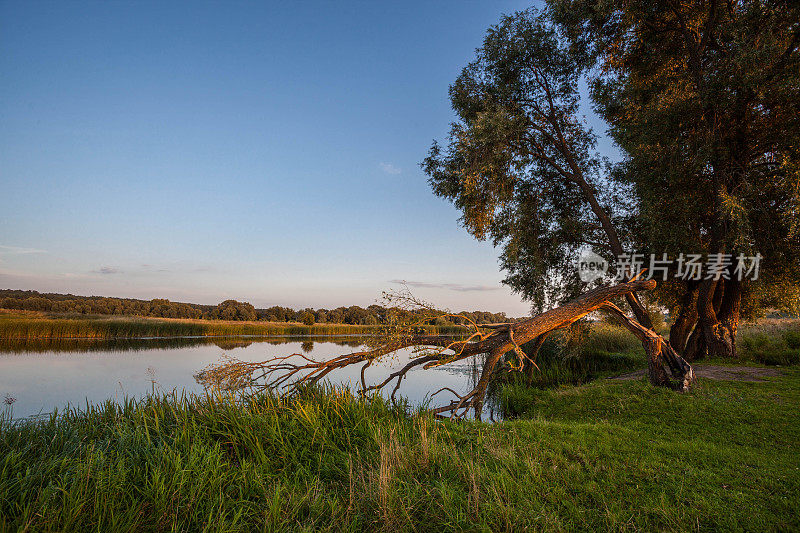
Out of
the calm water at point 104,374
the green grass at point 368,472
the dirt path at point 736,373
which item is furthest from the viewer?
the calm water at point 104,374

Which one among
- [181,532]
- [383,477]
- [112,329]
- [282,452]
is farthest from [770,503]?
[112,329]

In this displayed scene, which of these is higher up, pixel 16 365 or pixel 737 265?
pixel 737 265

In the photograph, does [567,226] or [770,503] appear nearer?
[770,503]

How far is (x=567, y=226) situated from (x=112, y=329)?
3682 centimetres

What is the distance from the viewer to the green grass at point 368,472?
10.5 feet

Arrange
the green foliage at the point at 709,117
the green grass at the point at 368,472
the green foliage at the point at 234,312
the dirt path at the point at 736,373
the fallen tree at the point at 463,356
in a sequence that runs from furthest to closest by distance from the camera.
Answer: the green foliage at the point at 234,312 → the dirt path at the point at 736,373 → the green foliage at the point at 709,117 → the fallen tree at the point at 463,356 → the green grass at the point at 368,472

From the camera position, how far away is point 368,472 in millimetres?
4035

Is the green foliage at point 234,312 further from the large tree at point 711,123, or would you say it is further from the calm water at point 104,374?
the large tree at point 711,123

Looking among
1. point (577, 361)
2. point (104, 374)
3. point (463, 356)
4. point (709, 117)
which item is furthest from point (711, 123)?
point (104, 374)

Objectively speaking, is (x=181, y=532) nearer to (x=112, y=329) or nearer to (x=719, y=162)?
(x=719, y=162)

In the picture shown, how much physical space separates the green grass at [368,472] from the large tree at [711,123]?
6.58 metres

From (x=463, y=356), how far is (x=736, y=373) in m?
8.76

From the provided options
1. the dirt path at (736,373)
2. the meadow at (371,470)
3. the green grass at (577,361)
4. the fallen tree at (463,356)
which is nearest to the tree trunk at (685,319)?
the green grass at (577,361)

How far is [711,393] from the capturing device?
27.1 ft
